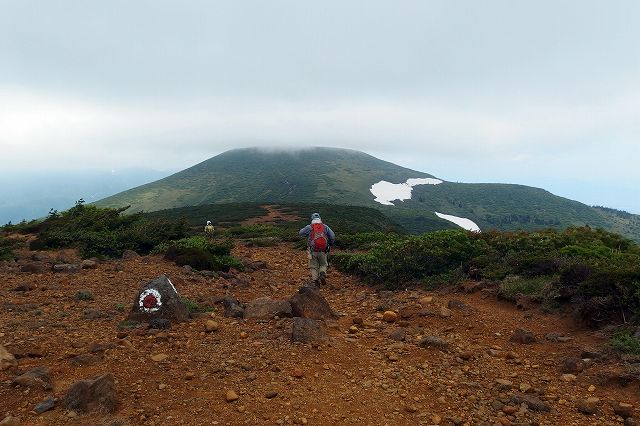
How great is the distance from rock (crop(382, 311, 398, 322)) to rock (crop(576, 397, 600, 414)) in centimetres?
383

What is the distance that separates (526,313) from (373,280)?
440 centimetres

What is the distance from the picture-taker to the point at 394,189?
15712 centimetres

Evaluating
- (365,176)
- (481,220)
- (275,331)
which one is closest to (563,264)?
(275,331)

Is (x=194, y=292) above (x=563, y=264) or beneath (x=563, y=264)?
beneath

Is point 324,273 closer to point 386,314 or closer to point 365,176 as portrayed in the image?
point 386,314

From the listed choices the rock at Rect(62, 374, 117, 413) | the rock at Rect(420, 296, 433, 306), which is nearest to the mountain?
the rock at Rect(420, 296, 433, 306)

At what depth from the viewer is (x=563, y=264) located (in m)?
10.2

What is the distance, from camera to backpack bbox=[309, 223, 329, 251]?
1220cm

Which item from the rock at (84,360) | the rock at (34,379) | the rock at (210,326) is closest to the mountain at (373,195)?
the rock at (210,326)

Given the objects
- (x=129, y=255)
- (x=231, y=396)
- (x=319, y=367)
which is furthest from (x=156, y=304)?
(x=129, y=255)

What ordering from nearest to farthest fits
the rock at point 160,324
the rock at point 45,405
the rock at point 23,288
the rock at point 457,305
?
the rock at point 45,405 → the rock at point 160,324 → the rock at point 457,305 → the rock at point 23,288

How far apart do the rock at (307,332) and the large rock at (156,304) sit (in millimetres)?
2252

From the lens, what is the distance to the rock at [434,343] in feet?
22.6

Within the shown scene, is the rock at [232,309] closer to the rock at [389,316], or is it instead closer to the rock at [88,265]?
the rock at [389,316]
